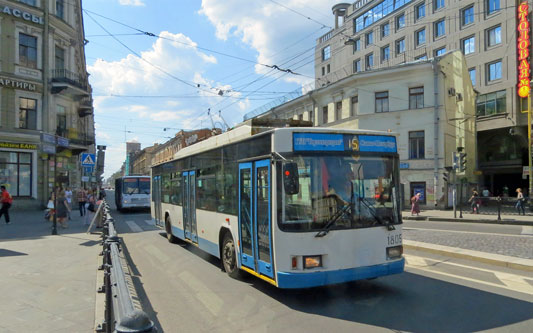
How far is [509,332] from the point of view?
450 centimetres

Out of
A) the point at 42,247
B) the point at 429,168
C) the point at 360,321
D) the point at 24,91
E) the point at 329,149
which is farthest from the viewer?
the point at 429,168

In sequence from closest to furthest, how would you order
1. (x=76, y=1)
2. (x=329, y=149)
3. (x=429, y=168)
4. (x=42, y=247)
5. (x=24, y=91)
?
1. (x=329, y=149)
2. (x=42, y=247)
3. (x=24, y=91)
4. (x=429, y=168)
5. (x=76, y=1)

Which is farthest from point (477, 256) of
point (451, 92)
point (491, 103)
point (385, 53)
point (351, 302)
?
point (385, 53)

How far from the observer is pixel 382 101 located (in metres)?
29.9

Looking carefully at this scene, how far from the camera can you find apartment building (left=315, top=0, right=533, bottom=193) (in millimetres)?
32156

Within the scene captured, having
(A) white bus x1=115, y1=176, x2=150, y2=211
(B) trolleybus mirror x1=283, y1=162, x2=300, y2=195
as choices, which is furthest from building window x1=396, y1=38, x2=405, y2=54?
(B) trolleybus mirror x1=283, y1=162, x2=300, y2=195

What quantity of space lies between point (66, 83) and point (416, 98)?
992 inches

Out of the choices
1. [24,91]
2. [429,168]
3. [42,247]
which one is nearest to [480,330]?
[42,247]

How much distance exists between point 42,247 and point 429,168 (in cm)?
2519

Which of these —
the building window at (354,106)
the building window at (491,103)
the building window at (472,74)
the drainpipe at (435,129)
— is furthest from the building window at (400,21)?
the drainpipe at (435,129)

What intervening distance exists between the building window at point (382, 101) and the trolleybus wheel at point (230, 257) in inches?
975

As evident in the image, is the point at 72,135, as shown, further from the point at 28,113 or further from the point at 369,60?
the point at 369,60

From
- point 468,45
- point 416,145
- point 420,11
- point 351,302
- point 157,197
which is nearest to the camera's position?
point 351,302

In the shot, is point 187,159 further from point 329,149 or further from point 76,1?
point 76,1
